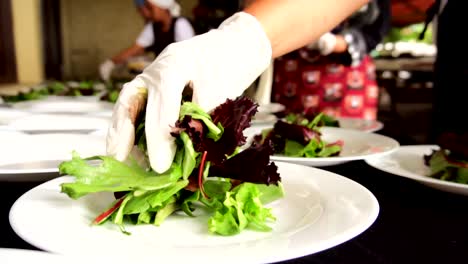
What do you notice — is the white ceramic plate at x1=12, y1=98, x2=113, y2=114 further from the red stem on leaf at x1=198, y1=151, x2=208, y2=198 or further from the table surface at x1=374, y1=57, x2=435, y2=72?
the table surface at x1=374, y1=57, x2=435, y2=72

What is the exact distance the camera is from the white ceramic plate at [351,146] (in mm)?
984

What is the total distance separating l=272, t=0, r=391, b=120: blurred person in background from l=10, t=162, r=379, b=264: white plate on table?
1.55m

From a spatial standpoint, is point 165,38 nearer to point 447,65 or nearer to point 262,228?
point 447,65

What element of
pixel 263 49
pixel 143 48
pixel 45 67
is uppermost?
pixel 263 49

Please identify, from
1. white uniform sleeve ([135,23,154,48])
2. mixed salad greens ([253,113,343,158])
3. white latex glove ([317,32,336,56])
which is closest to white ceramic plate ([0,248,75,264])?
mixed salad greens ([253,113,343,158])

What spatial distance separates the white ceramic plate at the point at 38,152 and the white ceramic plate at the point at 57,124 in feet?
0.58

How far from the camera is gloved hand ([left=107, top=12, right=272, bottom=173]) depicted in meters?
0.70

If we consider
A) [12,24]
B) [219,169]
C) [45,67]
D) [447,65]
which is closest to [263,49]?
[219,169]

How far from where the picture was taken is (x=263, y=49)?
3.08 ft

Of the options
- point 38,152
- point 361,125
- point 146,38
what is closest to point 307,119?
point 361,125

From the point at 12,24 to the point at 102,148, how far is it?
556 centimetres

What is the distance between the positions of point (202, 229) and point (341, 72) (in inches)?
76.1

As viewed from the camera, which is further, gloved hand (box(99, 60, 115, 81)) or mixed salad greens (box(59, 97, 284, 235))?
gloved hand (box(99, 60, 115, 81))

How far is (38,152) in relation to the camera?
41.9 inches
